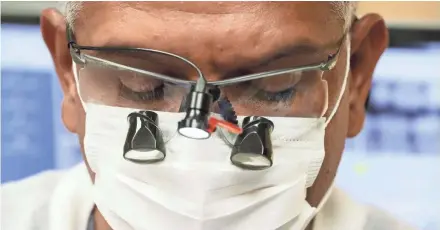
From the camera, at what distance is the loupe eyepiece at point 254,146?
2.34 feet

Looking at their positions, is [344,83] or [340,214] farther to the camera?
[340,214]

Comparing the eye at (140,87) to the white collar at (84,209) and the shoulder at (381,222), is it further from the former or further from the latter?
the shoulder at (381,222)

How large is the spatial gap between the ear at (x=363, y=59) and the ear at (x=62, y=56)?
39 centimetres

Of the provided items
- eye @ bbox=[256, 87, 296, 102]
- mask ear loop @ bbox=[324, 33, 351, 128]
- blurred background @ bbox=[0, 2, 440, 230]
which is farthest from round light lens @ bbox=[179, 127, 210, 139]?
blurred background @ bbox=[0, 2, 440, 230]

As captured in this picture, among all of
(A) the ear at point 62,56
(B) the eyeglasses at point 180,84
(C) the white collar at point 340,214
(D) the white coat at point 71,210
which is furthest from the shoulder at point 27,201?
(C) the white collar at point 340,214

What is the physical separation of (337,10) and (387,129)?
2.14 ft

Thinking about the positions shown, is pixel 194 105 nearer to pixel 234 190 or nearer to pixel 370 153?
pixel 234 190

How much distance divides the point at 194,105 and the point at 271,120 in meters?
0.11

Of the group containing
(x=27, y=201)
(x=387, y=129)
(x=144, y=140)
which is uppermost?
(x=144, y=140)

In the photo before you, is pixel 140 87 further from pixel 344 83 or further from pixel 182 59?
pixel 344 83

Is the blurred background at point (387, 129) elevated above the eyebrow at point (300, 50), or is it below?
below

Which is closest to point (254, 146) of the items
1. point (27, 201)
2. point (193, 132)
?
point (193, 132)

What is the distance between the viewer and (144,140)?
72cm

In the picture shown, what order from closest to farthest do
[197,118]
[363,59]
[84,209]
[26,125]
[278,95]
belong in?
[197,118]
[278,95]
[363,59]
[84,209]
[26,125]
